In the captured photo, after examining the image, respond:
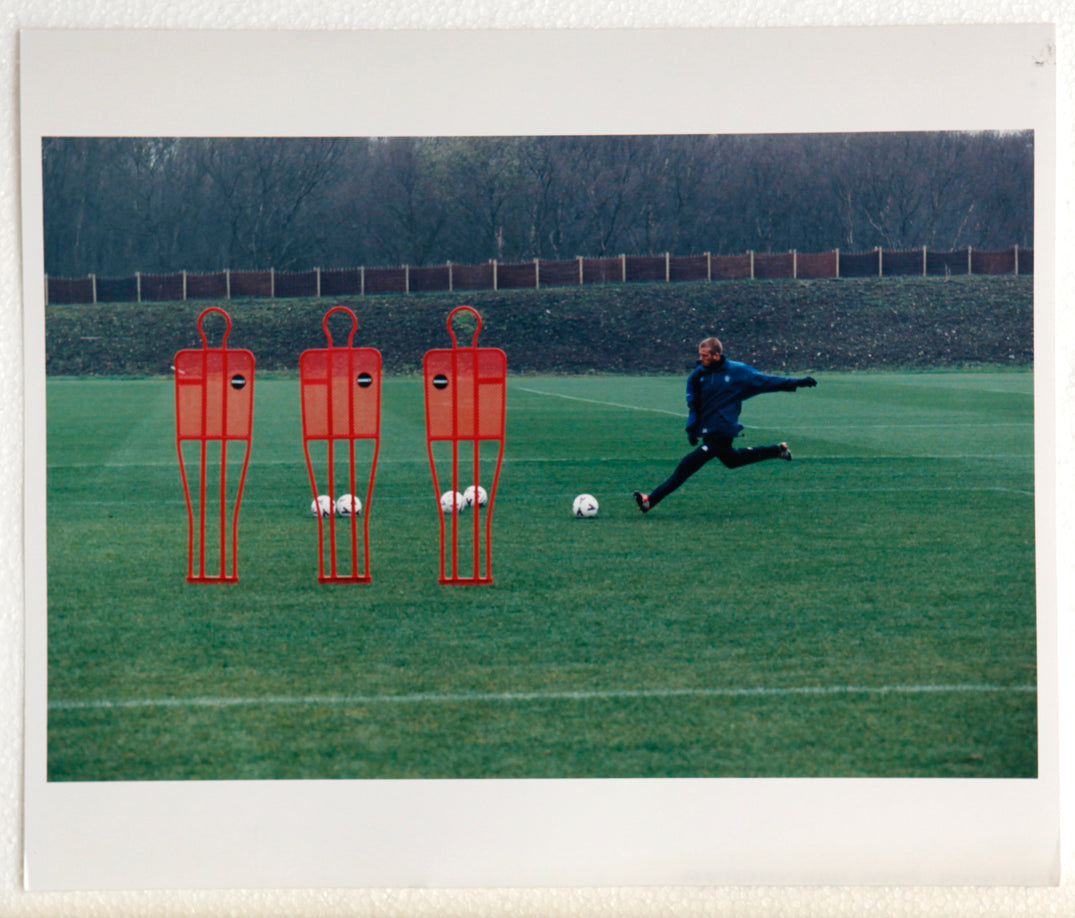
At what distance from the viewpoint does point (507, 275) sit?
45.2ft

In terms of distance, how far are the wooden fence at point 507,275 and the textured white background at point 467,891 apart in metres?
6.81

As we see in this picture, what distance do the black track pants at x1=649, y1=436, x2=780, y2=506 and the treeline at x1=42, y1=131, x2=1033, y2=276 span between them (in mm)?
1391

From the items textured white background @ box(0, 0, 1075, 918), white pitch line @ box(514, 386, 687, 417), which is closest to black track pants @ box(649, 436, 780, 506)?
textured white background @ box(0, 0, 1075, 918)

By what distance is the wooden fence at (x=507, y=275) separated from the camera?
1175cm

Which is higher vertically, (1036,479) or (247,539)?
(1036,479)

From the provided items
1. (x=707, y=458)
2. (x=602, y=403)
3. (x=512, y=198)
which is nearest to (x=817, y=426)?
(x=602, y=403)

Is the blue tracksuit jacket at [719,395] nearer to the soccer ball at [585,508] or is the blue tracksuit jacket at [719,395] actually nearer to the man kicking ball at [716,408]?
the man kicking ball at [716,408]

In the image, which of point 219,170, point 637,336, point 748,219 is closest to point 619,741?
point 219,170

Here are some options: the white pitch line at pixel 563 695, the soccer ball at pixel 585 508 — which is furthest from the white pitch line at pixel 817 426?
the white pitch line at pixel 563 695

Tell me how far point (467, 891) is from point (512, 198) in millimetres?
6780

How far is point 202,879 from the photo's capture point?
11.9ft

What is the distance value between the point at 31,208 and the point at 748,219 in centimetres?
700

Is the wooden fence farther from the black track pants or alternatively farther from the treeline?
the black track pants

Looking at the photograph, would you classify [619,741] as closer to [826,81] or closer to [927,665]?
[927,665]
